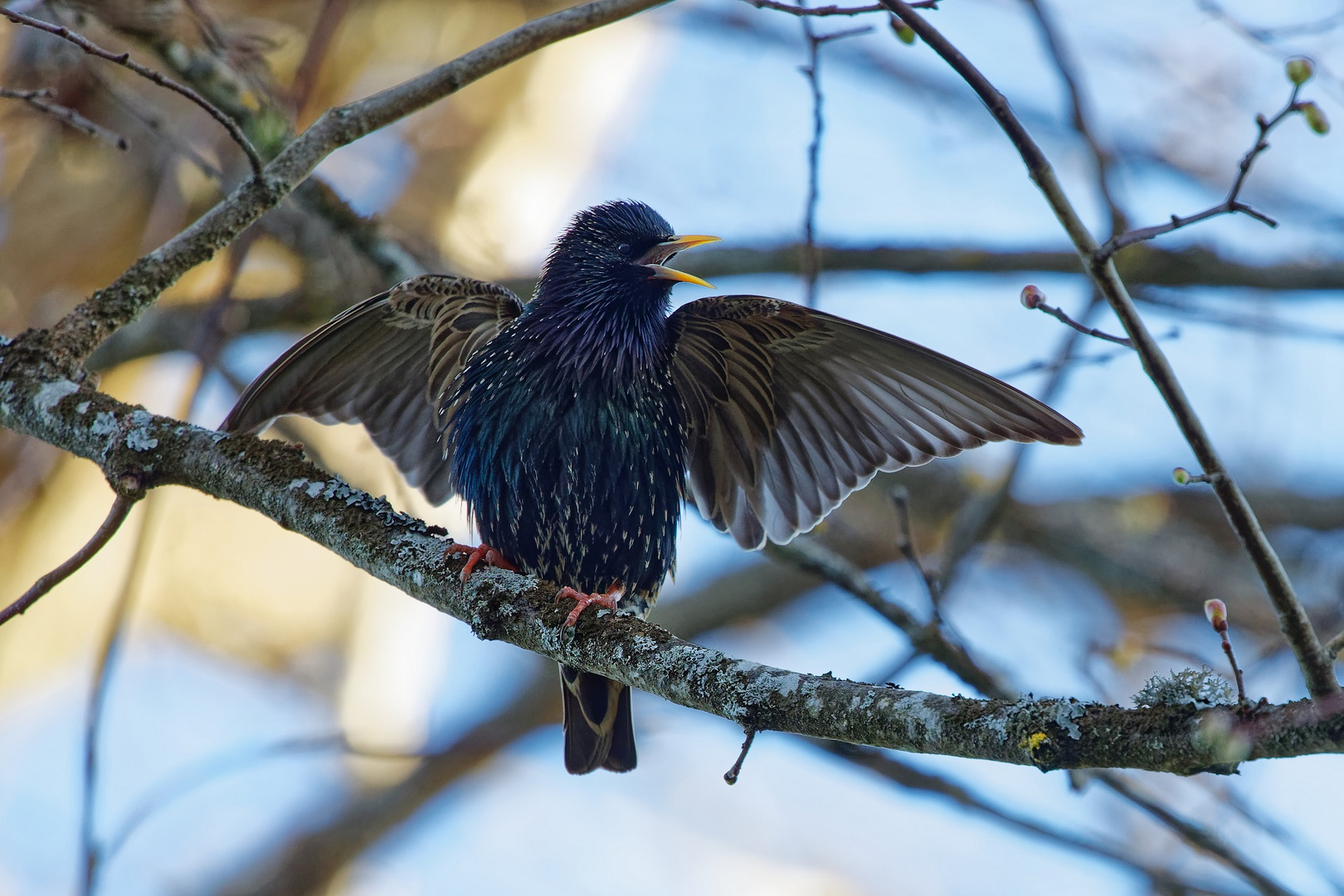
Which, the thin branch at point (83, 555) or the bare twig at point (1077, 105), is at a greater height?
the bare twig at point (1077, 105)

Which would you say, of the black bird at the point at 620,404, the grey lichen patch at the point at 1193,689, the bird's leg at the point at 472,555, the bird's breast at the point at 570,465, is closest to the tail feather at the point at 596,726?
the black bird at the point at 620,404

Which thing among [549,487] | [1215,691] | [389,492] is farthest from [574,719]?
[389,492]

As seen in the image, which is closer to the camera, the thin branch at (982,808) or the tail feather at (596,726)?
the thin branch at (982,808)

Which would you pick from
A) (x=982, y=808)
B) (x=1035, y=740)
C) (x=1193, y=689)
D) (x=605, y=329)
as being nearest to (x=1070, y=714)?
(x=1035, y=740)

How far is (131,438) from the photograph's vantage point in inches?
110

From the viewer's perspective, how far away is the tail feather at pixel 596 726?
3.71 m

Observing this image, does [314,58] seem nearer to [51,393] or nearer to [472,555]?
[51,393]

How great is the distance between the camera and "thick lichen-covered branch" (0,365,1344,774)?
1668 millimetres

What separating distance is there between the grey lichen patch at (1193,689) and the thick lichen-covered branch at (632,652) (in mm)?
19

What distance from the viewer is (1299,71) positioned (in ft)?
6.47

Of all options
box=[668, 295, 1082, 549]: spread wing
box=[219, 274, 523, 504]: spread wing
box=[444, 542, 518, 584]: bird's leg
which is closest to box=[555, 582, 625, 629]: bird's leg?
box=[444, 542, 518, 584]: bird's leg

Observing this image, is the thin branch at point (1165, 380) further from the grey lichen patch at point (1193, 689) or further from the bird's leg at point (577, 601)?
the bird's leg at point (577, 601)

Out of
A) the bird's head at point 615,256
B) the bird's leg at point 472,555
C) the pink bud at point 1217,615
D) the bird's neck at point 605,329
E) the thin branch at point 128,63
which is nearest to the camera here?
the pink bud at point 1217,615

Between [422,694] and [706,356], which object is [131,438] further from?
[422,694]
